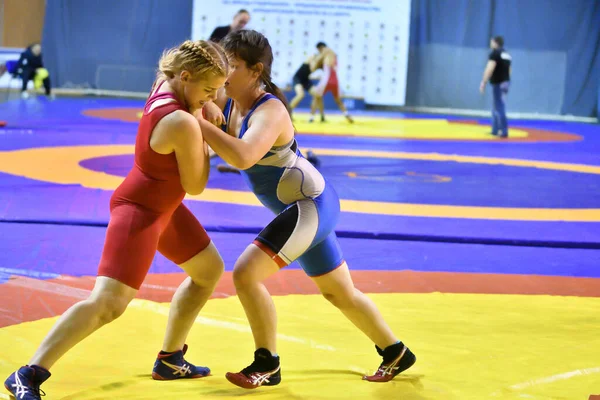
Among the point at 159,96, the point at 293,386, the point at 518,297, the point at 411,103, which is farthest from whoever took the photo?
the point at 411,103

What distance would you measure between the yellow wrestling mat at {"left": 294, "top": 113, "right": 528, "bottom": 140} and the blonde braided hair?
1029cm

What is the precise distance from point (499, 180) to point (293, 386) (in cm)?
600

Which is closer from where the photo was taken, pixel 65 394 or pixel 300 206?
pixel 65 394

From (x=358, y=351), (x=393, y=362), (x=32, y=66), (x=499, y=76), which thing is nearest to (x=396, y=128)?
(x=499, y=76)

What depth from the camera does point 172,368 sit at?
3.02 metres

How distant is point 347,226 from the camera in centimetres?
580

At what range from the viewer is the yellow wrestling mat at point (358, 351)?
2.93 metres

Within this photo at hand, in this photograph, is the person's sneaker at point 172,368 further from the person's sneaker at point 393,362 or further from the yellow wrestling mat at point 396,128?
the yellow wrestling mat at point 396,128

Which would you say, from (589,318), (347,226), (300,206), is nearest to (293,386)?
(300,206)

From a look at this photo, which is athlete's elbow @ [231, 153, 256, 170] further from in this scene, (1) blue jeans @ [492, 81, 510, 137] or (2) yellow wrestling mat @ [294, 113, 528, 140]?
(1) blue jeans @ [492, 81, 510, 137]

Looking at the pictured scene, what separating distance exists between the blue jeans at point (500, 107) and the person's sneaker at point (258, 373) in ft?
37.3

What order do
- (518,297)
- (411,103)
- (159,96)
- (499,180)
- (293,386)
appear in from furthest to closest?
(411,103)
(499,180)
(518,297)
(293,386)
(159,96)

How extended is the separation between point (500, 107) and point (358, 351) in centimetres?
1111

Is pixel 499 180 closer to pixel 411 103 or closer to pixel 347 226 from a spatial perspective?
Answer: pixel 347 226
